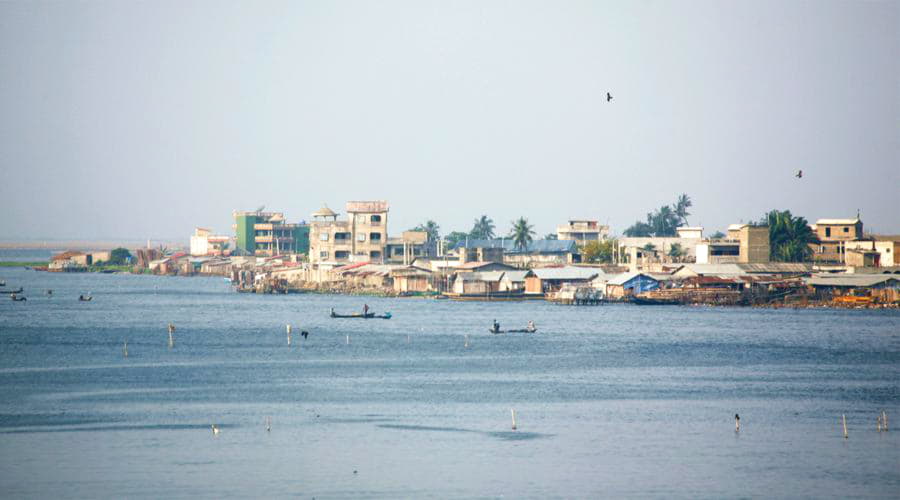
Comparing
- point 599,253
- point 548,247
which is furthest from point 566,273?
point 548,247

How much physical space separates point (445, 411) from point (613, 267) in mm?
89985

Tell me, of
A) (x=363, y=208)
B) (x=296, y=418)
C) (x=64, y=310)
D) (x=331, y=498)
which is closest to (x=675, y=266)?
(x=363, y=208)

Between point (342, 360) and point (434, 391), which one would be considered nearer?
point (434, 391)

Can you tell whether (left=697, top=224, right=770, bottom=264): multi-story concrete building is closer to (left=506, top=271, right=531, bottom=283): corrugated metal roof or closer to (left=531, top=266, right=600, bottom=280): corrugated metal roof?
(left=531, top=266, right=600, bottom=280): corrugated metal roof

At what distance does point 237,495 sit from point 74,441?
9.45 meters

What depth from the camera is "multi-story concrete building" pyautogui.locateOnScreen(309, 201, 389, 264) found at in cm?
15150

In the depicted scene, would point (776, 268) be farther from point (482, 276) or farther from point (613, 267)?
point (482, 276)

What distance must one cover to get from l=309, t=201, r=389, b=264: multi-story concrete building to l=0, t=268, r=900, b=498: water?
194ft

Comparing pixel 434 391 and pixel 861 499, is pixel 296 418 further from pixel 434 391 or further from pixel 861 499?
pixel 861 499

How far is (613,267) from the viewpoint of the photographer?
137 meters

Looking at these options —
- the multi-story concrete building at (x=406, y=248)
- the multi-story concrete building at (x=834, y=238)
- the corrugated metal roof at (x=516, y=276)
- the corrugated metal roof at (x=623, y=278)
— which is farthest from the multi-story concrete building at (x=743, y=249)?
the multi-story concrete building at (x=406, y=248)

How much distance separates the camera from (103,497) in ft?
111

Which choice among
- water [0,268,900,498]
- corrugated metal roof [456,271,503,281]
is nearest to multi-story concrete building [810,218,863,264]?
corrugated metal roof [456,271,503,281]

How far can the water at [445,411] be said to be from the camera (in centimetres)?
3678
